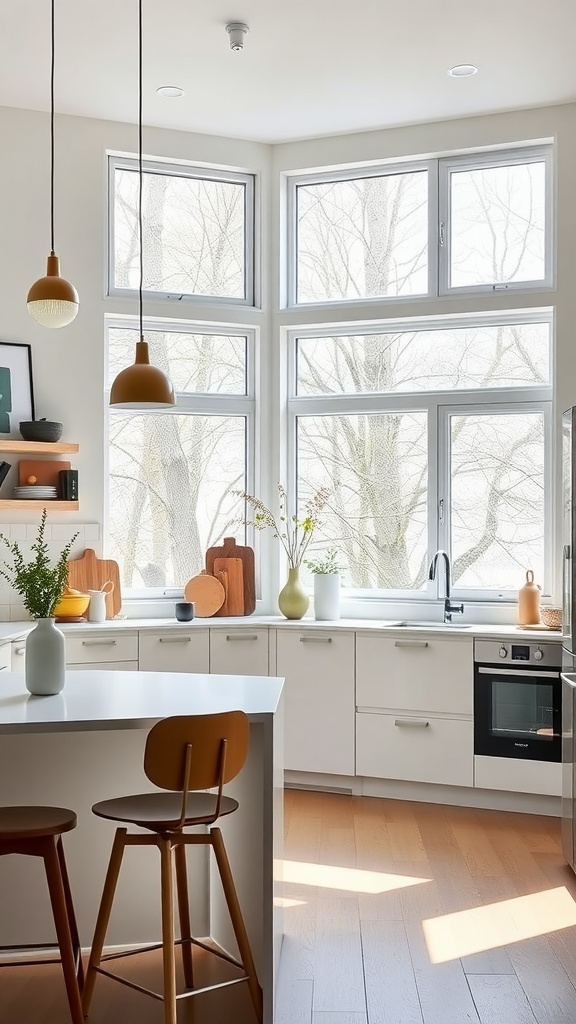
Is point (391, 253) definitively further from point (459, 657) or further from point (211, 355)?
point (459, 657)

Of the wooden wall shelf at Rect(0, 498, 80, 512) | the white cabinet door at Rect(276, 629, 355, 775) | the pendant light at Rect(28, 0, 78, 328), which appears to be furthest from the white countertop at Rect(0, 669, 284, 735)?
the white cabinet door at Rect(276, 629, 355, 775)

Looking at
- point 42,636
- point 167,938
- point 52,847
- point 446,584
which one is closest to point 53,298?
point 42,636

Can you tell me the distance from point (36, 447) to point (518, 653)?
104 inches

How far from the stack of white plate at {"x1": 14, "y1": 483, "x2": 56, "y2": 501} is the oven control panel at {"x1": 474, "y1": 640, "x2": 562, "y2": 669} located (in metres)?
2.32

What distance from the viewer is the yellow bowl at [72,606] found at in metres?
5.16

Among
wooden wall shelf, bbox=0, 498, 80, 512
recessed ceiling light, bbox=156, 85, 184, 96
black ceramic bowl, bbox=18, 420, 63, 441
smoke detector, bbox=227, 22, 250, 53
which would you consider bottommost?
wooden wall shelf, bbox=0, 498, 80, 512

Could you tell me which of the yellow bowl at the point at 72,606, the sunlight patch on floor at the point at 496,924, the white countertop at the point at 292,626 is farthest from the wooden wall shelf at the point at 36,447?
the sunlight patch on floor at the point at 496,924

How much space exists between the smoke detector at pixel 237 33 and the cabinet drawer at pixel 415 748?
10.7 ft

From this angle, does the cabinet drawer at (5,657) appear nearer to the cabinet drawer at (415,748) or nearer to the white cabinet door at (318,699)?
the white cabinet door at (318,699)

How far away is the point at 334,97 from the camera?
5.18m

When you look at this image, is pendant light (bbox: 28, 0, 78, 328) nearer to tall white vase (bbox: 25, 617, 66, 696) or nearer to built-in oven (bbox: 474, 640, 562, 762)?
tall white vase (bbox: 25, 617, 66, 696)

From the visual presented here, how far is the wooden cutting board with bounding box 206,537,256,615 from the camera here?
18.5ft

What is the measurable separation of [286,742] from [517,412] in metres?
2.17

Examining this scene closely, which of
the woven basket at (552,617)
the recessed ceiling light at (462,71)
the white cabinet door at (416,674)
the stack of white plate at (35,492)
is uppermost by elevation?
the recessed ceiling light at (462,71)
